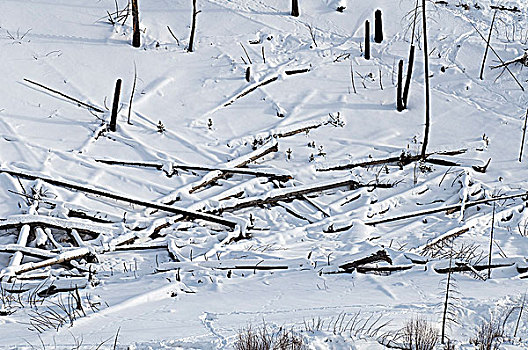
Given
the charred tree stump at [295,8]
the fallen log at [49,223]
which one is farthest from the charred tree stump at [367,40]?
the fallen log at [49,223]

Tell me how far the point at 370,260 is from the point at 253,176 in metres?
2.77

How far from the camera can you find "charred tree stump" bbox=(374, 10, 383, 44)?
1322 centimetres

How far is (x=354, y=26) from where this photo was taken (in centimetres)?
1391

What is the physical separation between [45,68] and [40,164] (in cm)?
341

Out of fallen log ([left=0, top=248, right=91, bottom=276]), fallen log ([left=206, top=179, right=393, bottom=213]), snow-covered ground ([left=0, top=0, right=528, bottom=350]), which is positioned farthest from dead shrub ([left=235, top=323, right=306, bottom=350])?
fallen log ([left=206, top=179, right=393, bottom=213])

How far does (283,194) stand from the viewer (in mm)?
8758

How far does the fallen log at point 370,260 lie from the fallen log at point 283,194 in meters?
2.08

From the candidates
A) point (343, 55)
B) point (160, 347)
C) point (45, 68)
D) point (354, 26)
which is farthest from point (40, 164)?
point (354, 26)

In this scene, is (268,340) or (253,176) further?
(253,176)

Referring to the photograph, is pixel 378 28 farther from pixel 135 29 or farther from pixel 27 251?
pixel 27 251

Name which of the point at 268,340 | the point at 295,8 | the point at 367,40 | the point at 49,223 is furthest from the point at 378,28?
the point at 268,340

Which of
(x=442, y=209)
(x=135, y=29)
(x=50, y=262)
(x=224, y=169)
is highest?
(x=135, y=29)

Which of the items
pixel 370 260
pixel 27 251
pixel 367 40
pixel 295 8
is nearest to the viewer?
pixel 370 260

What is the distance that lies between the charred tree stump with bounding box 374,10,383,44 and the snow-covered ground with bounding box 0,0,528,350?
0.70 feet
